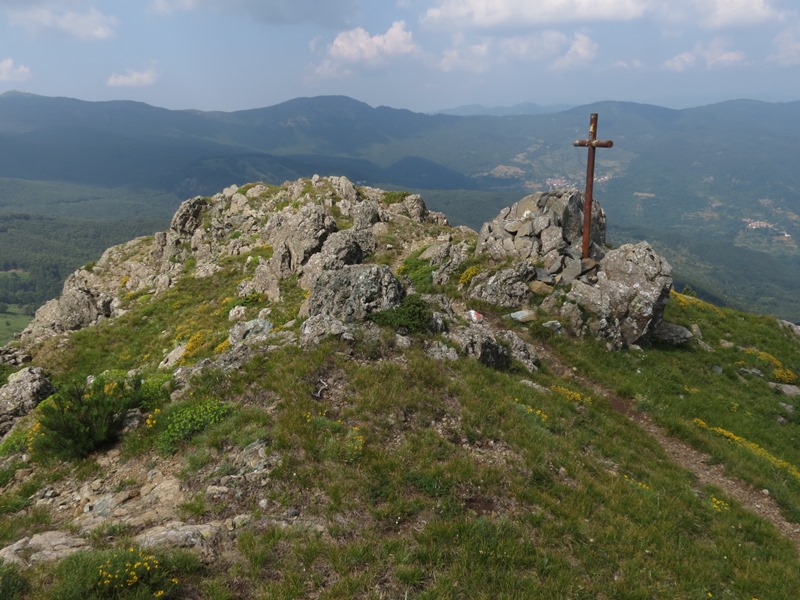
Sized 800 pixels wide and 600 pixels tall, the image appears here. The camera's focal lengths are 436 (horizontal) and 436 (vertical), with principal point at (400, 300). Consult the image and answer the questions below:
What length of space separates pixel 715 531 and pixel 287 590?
11342 millimetres

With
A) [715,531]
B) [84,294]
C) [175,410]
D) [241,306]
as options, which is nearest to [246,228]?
[84,294]

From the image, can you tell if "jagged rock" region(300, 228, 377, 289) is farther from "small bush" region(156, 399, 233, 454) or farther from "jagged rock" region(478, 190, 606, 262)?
"small bush" region(156, 399, 233, 454)

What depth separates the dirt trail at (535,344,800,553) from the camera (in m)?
14.3

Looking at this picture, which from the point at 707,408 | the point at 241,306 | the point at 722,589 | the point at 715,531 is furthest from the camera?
the point at 241,306

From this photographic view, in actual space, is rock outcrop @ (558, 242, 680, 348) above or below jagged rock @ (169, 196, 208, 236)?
below

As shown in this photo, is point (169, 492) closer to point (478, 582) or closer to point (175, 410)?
point (175, 410)

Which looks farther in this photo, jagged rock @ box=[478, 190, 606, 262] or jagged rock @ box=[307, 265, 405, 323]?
jagged rock @ box=[478, 190, 606, 262]

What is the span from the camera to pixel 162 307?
35.8 metres

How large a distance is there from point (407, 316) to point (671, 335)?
19962mm

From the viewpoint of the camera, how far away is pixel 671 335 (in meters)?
28.0

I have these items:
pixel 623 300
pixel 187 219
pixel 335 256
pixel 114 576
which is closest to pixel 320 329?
pixel 114 576

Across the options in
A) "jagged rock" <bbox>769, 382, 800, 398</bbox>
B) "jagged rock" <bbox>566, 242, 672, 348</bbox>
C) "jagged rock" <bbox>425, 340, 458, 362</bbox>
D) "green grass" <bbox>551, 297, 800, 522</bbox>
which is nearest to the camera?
"jagged rock" <bbox>425, 340, 458, 362</bbox>

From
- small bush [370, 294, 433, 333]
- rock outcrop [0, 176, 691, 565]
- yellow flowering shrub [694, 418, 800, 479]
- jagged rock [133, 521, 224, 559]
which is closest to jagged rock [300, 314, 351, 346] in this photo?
rock outcrop [0, 176, 691, 565]

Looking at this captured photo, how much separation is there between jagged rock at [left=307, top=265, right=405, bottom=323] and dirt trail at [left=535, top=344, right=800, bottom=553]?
30.9ft
